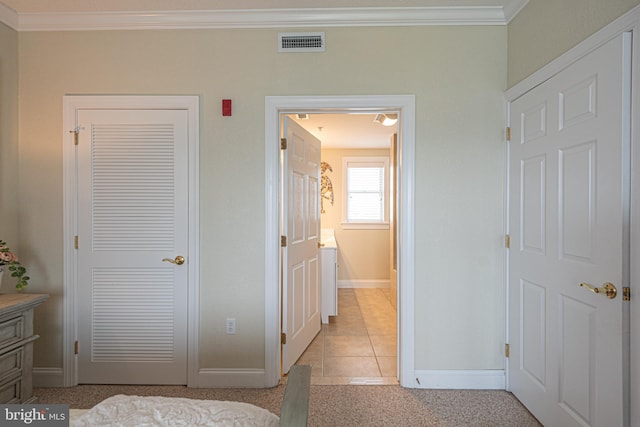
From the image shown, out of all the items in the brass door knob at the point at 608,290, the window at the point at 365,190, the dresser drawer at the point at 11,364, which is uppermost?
the window at the point at 365,190

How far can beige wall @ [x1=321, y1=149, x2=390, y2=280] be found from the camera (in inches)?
231

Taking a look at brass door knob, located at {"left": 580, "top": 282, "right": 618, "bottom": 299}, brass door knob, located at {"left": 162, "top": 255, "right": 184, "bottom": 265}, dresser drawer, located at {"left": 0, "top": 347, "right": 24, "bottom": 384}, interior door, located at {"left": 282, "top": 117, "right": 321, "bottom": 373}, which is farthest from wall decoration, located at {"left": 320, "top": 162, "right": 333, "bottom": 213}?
brass door knob, located at {"left": 580, "top": 282, "right": 618, "bottom": 299}

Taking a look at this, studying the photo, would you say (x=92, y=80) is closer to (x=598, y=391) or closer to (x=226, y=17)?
(x=226, y=17)

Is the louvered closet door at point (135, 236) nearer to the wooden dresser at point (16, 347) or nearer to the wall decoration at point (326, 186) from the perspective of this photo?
the wooden dresser at point (16, 347)

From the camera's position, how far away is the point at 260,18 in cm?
239

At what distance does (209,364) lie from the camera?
245cm

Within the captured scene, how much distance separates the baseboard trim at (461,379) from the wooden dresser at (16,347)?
2.43 metres

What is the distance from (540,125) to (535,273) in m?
0.87

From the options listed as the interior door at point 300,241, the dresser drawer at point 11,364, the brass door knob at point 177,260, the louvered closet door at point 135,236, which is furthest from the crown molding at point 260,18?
the dresser drawer at point 11,364

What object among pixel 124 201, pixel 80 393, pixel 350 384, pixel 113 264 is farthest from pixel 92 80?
pixel 350 384

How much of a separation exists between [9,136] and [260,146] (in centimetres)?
172

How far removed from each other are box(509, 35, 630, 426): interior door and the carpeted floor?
213 millimetres

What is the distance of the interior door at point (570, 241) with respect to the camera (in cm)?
149

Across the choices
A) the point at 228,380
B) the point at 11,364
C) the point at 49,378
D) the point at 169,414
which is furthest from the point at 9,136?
the point at 169,414
